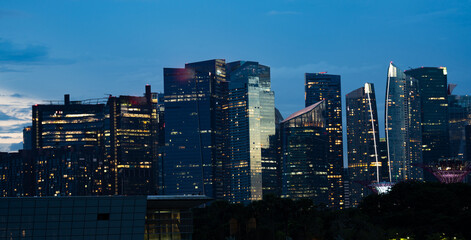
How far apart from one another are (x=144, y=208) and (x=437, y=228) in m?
68.8

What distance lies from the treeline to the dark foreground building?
4717cm

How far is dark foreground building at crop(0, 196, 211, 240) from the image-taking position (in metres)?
97.1

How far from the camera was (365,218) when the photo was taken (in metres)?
155

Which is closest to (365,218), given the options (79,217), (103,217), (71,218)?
(103,217)

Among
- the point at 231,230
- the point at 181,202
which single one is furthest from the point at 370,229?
the point at 181,202

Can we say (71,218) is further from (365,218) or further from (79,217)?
(365,218)

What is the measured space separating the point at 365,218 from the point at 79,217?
7409 cm

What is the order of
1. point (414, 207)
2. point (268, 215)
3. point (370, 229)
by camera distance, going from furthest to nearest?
point (268, 215) → point (414, 207) → point (370, 229)

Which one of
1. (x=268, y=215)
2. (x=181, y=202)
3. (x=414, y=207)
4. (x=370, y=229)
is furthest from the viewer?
(x=268, y=215)

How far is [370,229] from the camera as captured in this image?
13912 centimetres

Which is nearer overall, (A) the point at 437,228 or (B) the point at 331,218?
(A) the point at 437,228

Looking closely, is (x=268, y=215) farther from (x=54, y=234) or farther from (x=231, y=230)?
(x=54, y=234)

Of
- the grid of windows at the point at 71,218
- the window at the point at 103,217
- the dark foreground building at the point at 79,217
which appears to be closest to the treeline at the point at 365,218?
the dark foreground building at the point at 79,217

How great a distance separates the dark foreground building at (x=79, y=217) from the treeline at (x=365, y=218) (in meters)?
47.2
